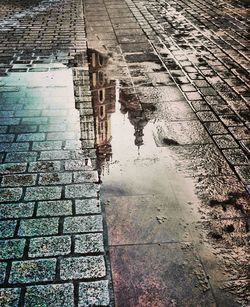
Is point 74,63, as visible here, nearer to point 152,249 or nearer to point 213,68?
point 213,68

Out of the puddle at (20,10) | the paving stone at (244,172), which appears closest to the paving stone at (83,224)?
the paving stone at (244,172)

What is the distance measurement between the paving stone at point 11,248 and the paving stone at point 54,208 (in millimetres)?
437

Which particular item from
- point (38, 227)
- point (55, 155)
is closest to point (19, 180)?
point (55, 155)

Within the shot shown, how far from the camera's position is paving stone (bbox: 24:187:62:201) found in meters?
4.15

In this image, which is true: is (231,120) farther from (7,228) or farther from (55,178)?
(7,228)

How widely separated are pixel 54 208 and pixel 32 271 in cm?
86

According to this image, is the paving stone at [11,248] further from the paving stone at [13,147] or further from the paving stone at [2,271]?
the paving stone at [13,147]

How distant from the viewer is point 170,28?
11.0 metres

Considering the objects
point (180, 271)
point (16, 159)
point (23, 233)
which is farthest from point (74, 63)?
point (180, 271)

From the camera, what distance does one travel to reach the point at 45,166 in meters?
4.70

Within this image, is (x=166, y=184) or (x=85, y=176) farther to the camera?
(x=85, y=176)

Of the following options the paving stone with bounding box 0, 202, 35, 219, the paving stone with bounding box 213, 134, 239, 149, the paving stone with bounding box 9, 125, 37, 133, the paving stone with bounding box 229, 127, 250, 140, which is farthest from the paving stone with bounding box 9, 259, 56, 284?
the paving stone with bounding box 229, 127, 250, 140

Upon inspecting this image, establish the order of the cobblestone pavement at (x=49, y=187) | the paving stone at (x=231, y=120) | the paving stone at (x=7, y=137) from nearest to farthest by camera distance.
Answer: the cobblestone pavement at (x=49, y=187), the paving stone at (x=7, y=137), the paving stone at (x=231, y=120)

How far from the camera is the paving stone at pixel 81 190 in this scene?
420cm
